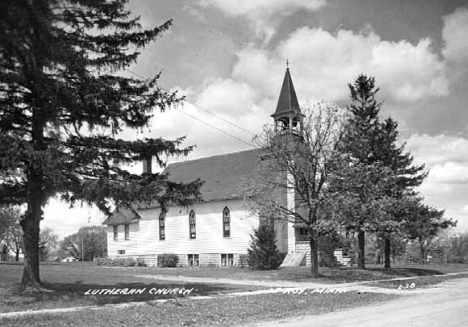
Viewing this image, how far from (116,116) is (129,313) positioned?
662 centimetres

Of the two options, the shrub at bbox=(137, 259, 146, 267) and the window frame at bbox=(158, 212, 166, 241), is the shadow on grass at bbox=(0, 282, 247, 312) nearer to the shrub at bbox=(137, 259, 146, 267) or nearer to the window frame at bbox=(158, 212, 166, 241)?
the shrub at bbox=(137, 259, 146, 267)

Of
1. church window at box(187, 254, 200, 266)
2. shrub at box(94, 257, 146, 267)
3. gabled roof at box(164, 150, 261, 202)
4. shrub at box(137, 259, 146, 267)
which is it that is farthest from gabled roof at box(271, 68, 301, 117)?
shrub at box(94, 257, 146, 267)

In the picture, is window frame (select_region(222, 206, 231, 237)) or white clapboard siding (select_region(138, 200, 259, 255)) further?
window frame (select_region(222, 206, 231, 237))

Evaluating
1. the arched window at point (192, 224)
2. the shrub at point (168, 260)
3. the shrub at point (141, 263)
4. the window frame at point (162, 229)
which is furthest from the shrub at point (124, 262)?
the arched window at point (192, 224)

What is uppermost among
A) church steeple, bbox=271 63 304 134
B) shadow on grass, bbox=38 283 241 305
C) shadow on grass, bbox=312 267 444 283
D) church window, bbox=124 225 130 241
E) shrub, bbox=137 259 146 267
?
church steeple, bbox=271 63 304 134

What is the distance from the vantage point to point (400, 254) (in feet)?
193

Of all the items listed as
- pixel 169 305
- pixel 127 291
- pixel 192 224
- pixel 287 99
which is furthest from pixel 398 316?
pixel 192 224

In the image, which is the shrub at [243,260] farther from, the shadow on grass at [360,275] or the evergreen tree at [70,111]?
the evergreen tree at [70,111]

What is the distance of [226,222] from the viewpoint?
42.0 m

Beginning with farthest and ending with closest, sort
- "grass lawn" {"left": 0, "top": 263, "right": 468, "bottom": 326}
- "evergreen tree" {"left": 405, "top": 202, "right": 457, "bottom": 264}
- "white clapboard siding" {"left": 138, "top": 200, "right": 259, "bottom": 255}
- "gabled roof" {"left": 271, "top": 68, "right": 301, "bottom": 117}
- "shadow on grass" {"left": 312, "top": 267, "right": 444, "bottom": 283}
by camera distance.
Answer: "gabled roof" {"left": 271, "top": 68, "right": 301, "bottom": 117} → "white clapboard siding" {"left": 138, "top": 200, "right": 259, "bottom": 255} → "evergreen tree" {"left": 405, "top": 202, "right": 457, "bottom": 264} → "shadow on grass" {"left": 312, "top": 267, "right": 444, "bottom": 283} → "grass lawn" {"left": 0, "top": 263, "right": 468, "bottom": 326}

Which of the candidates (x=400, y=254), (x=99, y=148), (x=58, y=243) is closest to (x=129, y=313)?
(x=99, y=148)

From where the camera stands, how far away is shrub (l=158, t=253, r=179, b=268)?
4431cm

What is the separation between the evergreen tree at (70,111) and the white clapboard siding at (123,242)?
108 feet

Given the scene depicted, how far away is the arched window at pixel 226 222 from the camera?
137 ft
